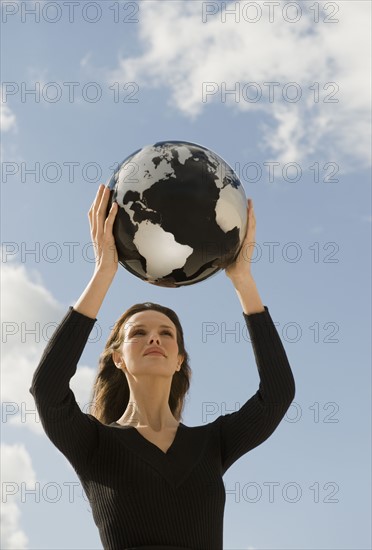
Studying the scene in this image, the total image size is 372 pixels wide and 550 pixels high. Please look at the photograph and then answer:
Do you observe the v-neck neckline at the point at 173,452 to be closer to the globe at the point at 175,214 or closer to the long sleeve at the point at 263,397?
the long sleeve at the point at 263,397

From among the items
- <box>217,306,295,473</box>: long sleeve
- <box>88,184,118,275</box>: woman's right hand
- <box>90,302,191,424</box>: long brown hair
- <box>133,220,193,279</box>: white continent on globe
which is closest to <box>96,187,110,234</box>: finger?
<box>88,184,118,275</box>: woman's right hand

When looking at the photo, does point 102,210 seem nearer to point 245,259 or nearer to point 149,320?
point 149,320

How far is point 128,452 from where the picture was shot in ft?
18.9

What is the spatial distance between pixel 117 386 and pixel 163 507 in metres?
1.50

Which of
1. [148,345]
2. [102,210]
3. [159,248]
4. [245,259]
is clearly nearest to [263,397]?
[148,345]

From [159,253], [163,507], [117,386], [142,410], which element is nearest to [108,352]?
[117,386]

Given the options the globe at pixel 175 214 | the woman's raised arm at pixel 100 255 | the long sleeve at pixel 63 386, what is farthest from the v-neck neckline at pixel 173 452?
the globe at pixel 175 214

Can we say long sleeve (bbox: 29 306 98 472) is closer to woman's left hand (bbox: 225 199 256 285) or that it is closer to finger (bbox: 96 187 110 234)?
finger (bbox: 96 187 110 234)

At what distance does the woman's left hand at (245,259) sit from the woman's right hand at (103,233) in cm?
90

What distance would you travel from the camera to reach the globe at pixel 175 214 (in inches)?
231

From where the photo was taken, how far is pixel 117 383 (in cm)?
682

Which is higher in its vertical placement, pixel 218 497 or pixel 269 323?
pixel 269 323

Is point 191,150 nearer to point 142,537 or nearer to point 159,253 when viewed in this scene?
point 159,253

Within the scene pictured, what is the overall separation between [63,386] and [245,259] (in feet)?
5.55
